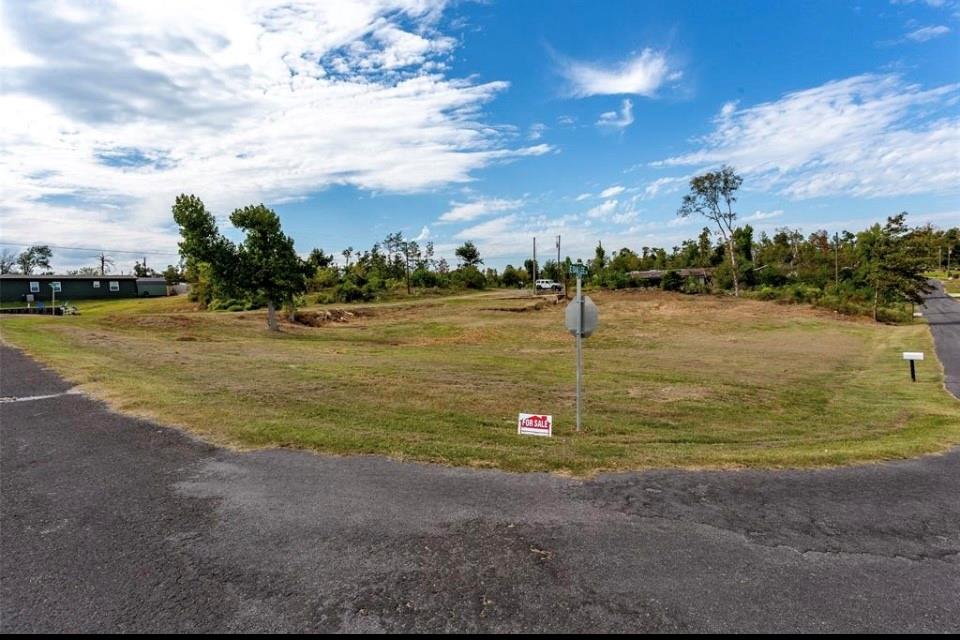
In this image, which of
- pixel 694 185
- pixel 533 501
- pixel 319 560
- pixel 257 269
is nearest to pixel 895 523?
pixel 533 501

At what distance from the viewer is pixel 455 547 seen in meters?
4.07

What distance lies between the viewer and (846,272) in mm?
59594

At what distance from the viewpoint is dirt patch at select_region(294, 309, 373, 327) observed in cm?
3561

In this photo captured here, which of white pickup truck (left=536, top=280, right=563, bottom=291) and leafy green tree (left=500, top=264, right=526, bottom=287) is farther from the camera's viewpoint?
leafy green tree (left=500, top=264, right=526, bottom=287)

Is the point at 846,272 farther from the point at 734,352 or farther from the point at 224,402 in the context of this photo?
the point at 224,402

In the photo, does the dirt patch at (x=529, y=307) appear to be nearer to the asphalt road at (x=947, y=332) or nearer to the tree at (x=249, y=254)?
the tree at (x=249, y=254)

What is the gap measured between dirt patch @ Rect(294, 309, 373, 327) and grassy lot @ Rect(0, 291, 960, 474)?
6047 mm

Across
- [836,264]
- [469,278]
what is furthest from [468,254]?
[836,264]

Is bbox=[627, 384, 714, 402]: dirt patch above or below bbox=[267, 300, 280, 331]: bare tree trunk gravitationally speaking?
below

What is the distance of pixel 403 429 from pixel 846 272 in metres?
68.0

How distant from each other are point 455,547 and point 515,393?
818 cm

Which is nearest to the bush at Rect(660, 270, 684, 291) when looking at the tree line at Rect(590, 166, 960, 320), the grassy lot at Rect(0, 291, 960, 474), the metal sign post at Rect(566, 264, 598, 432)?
the tree line at Rect(590, 166, 960, 320)

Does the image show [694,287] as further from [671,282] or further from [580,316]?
[580,316]

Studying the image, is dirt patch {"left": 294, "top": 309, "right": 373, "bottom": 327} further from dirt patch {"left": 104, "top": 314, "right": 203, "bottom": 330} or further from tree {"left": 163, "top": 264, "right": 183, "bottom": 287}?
tree {"left": 163, "top": 264, "right": 183, "bottom": 287}
